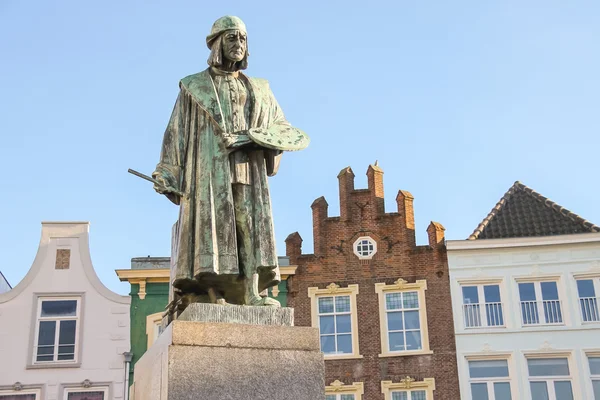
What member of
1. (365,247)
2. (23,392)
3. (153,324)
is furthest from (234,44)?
(365,247)

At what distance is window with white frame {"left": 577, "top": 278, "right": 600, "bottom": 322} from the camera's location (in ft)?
77.1

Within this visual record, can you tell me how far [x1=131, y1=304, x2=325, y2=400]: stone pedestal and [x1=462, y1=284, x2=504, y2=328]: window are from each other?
1857cm

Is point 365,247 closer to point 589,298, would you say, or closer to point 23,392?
point 589,298

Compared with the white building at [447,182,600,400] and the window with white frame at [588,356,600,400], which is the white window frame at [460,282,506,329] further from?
the window with white frame at [588,356,600,400]

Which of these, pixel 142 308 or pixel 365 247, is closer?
pixel 142 308

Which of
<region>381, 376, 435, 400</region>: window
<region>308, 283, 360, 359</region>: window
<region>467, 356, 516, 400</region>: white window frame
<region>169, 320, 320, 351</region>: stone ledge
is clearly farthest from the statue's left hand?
<region>467, 356, 516, 400</region>: white window frame

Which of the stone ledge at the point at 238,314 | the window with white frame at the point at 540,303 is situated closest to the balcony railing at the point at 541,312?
the window with white frame at the point at 540,303

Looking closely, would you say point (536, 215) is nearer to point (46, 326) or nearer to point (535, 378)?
point (535, 378)

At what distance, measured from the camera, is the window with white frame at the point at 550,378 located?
74.5 feet

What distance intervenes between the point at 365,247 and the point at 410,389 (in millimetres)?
4220

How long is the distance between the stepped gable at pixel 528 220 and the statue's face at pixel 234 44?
61.7ft

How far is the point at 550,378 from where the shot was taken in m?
23.0

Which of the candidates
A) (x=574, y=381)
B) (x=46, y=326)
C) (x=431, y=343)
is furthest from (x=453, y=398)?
(x=46, y=326)

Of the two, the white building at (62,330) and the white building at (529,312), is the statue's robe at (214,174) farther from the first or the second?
the white building at (529,312)
